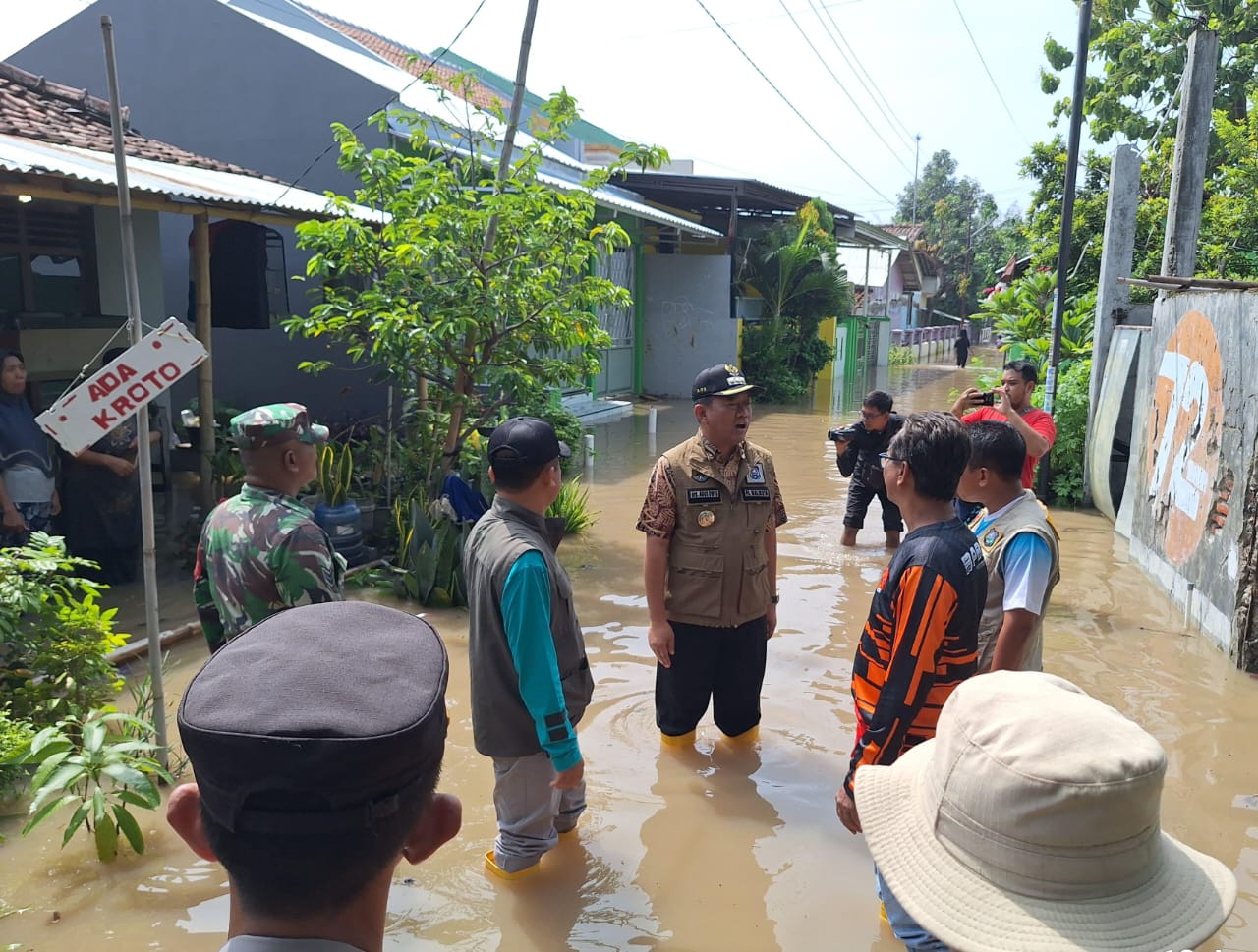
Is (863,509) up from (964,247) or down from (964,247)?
down

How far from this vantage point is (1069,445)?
10844 millimetres

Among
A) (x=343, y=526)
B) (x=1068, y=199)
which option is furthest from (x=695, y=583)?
(x=1068, y=199)

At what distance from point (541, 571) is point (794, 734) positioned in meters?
2.48

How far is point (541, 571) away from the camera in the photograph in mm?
2949

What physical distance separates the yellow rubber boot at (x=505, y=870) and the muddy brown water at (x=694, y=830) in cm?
3

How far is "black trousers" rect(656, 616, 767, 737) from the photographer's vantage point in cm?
418

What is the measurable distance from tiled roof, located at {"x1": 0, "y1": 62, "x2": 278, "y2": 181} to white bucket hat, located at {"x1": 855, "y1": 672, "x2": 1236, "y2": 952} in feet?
26.0

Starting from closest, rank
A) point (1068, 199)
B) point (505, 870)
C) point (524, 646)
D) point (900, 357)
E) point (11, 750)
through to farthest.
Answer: point (524, 646) → point (505, 870) → point (11, 750) → point (1068, 199) → point (900, 357)

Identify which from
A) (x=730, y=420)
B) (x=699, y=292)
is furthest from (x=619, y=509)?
(x=699, y=292)

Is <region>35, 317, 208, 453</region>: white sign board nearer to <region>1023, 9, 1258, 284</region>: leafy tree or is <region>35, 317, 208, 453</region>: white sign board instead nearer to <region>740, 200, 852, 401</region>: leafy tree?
<region>1023, 9, 1258, 284</region>: leafy tree

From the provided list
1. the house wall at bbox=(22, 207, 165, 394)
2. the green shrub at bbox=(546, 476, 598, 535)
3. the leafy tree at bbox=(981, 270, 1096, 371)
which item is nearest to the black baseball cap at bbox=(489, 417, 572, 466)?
the green shrub at bbox=(546, 476, 598, 535)

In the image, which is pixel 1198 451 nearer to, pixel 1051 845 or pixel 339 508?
pixel 339 508

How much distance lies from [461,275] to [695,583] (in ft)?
12.0

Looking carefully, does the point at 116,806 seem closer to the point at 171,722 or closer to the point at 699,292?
the point at 171,722
